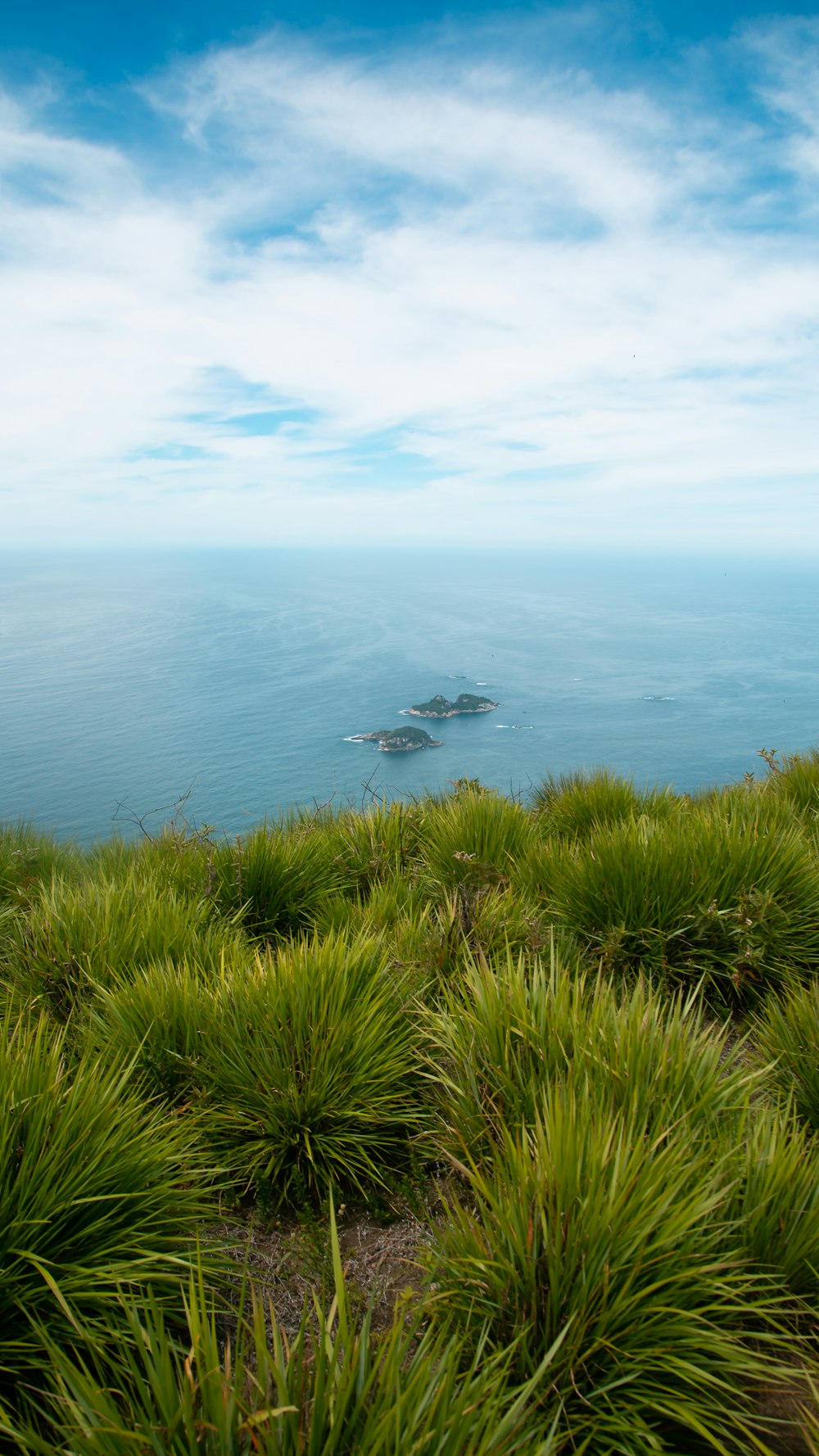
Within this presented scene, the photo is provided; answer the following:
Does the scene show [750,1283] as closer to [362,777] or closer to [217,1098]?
[217,1098]

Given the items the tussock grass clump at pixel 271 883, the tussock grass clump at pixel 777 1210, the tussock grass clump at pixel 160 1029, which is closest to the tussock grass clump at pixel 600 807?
the tussock grass clump at pixel 271 883

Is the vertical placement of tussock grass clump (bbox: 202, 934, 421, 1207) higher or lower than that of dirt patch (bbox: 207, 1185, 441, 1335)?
higher

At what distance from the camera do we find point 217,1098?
9.02 ft

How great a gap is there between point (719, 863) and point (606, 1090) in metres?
2.06

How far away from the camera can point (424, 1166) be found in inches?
107

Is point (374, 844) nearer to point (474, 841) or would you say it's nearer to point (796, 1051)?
point (474, 841)

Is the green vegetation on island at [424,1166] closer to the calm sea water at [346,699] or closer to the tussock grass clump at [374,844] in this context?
the tussock grass clump at [374,844]

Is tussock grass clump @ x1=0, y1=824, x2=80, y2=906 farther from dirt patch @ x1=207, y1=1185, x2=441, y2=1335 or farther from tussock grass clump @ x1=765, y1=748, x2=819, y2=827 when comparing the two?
tussock grass clump @ x1=765, y1=748, x2=819, y2=827

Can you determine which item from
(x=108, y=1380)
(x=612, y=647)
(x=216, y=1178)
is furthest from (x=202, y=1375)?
(x=612, y=647)

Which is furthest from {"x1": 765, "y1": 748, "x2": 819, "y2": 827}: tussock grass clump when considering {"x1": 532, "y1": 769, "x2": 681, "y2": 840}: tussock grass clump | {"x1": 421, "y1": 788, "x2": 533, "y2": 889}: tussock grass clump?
{"x1": 421, "y1": 788, "x2": 533, "y2": 889}: tussock grass clump

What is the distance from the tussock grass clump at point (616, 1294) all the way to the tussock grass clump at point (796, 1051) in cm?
→ 82

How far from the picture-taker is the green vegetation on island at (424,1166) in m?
1.54

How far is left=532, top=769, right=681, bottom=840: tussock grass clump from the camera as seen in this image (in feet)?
18.2

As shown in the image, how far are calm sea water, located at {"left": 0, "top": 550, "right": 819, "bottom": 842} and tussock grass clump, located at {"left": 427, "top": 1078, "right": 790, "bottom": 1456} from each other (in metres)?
4.18
